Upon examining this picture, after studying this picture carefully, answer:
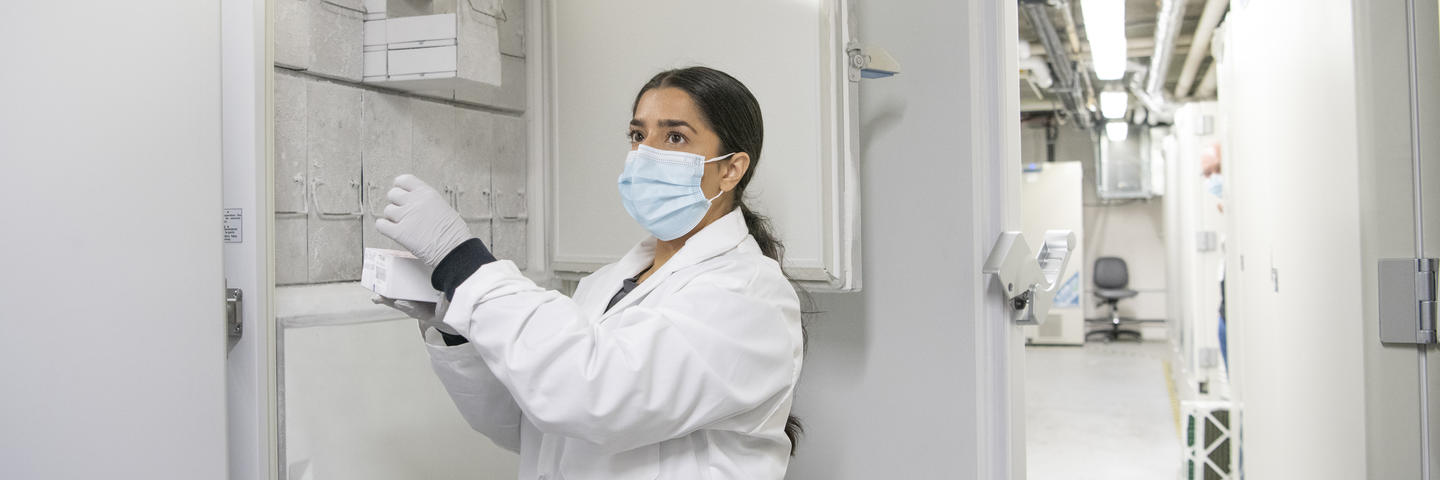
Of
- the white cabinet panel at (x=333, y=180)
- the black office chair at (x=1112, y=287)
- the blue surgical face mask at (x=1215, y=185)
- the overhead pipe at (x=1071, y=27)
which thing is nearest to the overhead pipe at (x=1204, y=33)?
the overhead pipe at (x=1071, y=27)

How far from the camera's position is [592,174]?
6.40 feet

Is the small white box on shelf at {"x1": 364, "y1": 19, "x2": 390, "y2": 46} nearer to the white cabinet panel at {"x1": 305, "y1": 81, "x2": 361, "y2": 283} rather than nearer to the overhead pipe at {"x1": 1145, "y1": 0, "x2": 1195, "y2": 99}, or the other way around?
the white cabinet panel at {"x1": 305, "y1": 81, "x2": 361, "y2": 283}

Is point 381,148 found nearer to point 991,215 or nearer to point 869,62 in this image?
point 869,62

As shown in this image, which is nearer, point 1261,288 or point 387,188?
point 387,188

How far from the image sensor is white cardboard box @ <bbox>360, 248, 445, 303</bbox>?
4.01ft

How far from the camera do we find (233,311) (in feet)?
4.59

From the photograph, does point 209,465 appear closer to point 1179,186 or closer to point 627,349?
point 627,349

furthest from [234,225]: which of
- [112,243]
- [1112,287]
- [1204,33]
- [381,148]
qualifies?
[1112,287]

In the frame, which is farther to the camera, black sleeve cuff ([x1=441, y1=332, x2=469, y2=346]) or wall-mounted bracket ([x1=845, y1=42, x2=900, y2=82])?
wall-mounted bracket ([x1=845, y1=42, x2=900, y2=82])

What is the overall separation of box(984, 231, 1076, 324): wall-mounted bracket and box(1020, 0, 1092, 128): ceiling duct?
111 inches

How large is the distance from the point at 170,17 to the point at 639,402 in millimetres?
869

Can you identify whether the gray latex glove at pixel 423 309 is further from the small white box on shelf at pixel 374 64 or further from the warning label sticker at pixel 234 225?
the small white box on shelf at pixel 374 64

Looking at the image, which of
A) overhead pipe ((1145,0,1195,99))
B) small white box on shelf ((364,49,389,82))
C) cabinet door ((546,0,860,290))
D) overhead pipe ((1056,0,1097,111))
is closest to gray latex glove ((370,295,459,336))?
small white box on shelf ((364,49,389,82))

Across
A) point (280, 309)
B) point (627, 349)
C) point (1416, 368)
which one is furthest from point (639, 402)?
point (1416, 368)
